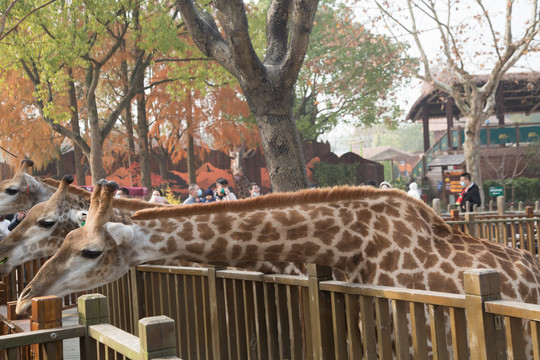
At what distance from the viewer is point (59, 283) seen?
4.15m

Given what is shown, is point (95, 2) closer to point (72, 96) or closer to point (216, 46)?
point (72, 96)

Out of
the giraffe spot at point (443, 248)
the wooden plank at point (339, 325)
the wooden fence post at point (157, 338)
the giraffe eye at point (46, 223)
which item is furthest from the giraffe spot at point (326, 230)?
the giraffe eye at point (46, 223)

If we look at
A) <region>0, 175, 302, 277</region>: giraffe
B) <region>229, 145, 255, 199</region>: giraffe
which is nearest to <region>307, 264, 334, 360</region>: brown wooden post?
<region>0, 175, 302, 277</region>: giraffe

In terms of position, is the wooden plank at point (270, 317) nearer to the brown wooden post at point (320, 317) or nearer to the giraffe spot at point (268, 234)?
the giraffe spot at point (268, 234)

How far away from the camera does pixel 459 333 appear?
9.33 ft

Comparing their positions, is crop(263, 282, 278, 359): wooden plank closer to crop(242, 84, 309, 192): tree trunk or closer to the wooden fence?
the wooden fence

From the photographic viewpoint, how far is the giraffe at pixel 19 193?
804 centimetres

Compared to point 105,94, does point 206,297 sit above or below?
below

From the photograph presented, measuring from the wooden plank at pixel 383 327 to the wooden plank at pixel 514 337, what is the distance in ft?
2.41

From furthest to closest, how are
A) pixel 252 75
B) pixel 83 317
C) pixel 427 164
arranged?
pixel 427 164
pixel 252 75
pixel 83 317

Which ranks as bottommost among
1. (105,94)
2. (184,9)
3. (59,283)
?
(59,283)

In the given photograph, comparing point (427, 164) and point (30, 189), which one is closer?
point (30, 189)

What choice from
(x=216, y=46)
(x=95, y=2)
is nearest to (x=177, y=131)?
(x=95, y=2)

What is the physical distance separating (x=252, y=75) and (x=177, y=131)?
20416mm
